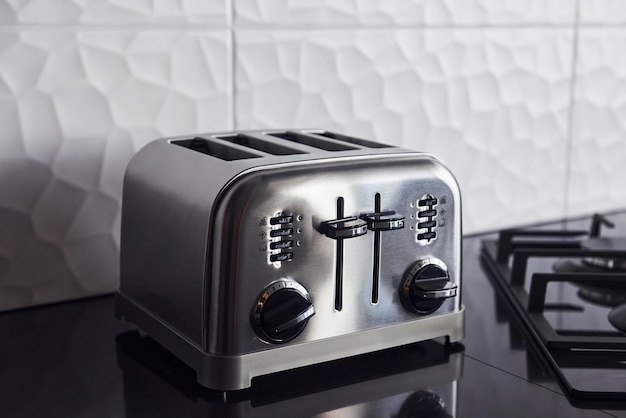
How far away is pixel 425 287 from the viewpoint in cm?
78

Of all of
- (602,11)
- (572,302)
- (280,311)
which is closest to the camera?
(280,311)

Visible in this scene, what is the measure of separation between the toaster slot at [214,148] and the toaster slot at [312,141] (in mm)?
86

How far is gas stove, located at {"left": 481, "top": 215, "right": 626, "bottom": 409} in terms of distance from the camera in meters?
0.76

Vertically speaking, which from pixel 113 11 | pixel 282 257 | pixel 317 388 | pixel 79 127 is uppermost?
pixel 113 11

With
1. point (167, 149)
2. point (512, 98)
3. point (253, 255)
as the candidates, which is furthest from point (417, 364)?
point (512, 98)

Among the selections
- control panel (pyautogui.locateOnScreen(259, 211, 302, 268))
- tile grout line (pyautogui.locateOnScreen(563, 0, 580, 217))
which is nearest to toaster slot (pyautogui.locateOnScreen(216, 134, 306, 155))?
control panel (pyautogui.locateOnScreen(259, 211, 302, 268))

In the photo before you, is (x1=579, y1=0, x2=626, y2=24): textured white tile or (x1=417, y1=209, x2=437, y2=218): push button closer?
(x1=417, y1=209, x2=437, y2=218): push button

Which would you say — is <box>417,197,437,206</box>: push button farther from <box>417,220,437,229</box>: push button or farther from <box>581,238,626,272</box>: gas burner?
<box>581,238,626,272</box>: gas burner

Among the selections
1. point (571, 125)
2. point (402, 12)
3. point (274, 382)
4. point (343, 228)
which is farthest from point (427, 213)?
point (571, 125)

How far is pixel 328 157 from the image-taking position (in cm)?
74

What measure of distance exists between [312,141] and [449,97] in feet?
1.30

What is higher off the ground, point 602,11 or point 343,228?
point 602,11

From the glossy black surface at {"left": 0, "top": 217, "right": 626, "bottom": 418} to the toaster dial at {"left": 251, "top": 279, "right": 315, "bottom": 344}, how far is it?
6 cm

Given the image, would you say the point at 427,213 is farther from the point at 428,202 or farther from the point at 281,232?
the point at 281,232
